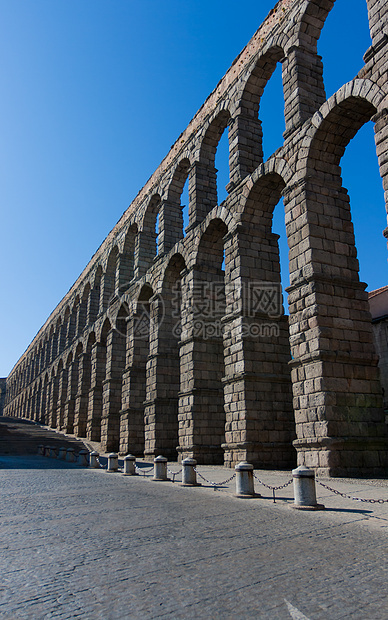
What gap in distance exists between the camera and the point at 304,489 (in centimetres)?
574

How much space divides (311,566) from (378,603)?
2.33 ft

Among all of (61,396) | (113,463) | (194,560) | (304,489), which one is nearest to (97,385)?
(61,396)

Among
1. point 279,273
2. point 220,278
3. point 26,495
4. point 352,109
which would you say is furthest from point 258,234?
point 26,495

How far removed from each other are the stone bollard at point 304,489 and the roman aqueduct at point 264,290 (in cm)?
303

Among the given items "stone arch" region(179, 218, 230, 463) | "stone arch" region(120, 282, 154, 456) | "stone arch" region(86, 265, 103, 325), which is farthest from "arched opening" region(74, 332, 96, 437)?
"stone arch" region(179, 218, 230, 463)

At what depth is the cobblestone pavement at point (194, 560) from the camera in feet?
8.61

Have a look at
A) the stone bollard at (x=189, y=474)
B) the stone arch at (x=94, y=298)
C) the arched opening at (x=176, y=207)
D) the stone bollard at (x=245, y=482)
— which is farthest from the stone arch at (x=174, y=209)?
the stone bollard at (x=245, y=482)

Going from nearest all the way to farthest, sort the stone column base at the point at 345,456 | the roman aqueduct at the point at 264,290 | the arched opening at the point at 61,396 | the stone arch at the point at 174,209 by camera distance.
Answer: the stone column base at the point at 345,456 < the roman aqueduct at the point at 264,290 < the stone arch at the point at 174,209 < the arched opening at the point at 61,396

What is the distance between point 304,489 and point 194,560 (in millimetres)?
2661

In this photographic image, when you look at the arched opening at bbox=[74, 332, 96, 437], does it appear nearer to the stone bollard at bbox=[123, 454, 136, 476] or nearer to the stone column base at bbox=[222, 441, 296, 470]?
the stone bollard at bbox=[123, 454, 136, 476]

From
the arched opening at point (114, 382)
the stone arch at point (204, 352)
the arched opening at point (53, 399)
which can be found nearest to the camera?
the stone arch at point (204, 352)

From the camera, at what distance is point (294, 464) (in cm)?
1170

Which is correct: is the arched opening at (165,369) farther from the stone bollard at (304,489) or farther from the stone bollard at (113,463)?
the stone bollard at (304,489)

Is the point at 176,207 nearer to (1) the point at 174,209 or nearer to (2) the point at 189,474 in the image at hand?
(1) the point at 174,209
